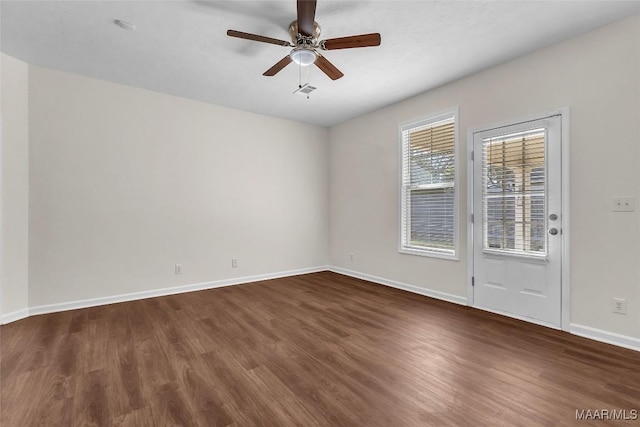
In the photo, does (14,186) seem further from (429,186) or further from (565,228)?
(565,228)

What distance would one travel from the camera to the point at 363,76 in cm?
353

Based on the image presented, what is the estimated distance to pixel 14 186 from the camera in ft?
10.3

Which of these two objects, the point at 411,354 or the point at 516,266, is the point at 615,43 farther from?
the point at 411,354

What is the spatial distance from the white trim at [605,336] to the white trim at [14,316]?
18.5ft

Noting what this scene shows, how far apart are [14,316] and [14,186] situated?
1400 millimetres

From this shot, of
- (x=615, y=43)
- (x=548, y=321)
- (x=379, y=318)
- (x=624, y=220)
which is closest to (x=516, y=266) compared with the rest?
(x=548, y=321)

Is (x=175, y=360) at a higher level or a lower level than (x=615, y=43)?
lower

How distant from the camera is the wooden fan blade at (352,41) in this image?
7.23ft

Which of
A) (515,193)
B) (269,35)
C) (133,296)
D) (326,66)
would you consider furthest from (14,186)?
(515,193)

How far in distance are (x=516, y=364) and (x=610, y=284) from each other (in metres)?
1.23

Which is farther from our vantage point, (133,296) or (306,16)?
(133,296)

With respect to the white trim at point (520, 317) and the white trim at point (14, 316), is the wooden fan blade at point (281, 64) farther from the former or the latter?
the white trim at point (14, 316)

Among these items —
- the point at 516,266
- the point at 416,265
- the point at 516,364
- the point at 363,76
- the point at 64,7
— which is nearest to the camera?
the point at 516,364

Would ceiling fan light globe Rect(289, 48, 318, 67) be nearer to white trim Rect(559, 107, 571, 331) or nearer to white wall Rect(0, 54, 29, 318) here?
white trim Rect(559, 107, 571, 331)
